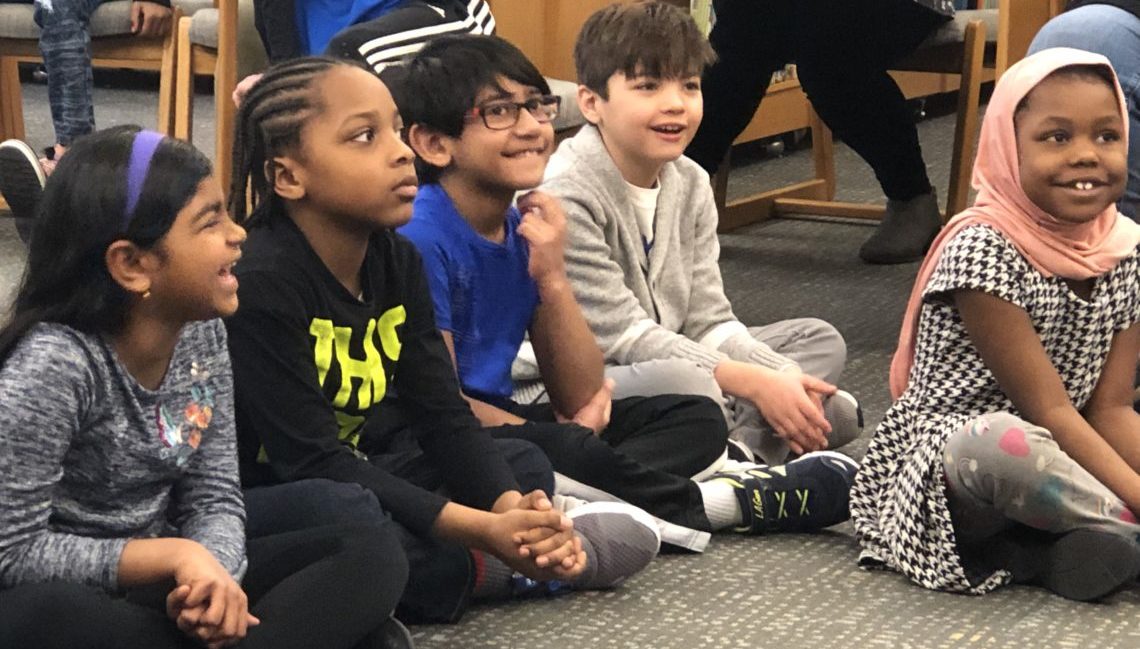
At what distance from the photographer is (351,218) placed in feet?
4.89

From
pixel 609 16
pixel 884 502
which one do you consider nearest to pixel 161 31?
pixel 609 16

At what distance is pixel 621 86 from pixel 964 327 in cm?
58

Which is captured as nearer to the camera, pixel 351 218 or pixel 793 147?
pixel 351 218

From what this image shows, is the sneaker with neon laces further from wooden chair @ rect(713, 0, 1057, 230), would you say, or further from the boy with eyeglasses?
wooden chair @ rect(713, 0, 1057, 230)

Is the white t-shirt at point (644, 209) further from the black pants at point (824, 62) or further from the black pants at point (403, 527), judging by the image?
the black pants at point (824, 62)

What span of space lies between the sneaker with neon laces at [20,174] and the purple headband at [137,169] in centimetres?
146

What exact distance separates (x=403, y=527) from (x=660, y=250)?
68 cm

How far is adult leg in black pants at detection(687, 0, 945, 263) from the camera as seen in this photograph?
2908 mm

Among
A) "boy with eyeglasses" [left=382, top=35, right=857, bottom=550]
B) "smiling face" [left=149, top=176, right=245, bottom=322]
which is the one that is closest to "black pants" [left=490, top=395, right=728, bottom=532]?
"boy with eyeglasses" [left=382, top=35, right=857, bottom=550]

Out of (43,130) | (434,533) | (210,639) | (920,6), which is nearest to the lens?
(210,639)

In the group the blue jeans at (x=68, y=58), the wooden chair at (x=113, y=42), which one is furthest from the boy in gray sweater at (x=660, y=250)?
the blue jeans at (x=68, y=58)

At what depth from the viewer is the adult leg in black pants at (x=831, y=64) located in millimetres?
2908

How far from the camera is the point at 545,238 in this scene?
1.79 metres

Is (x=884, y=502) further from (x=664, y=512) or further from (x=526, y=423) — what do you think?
(x=526, y=423)
